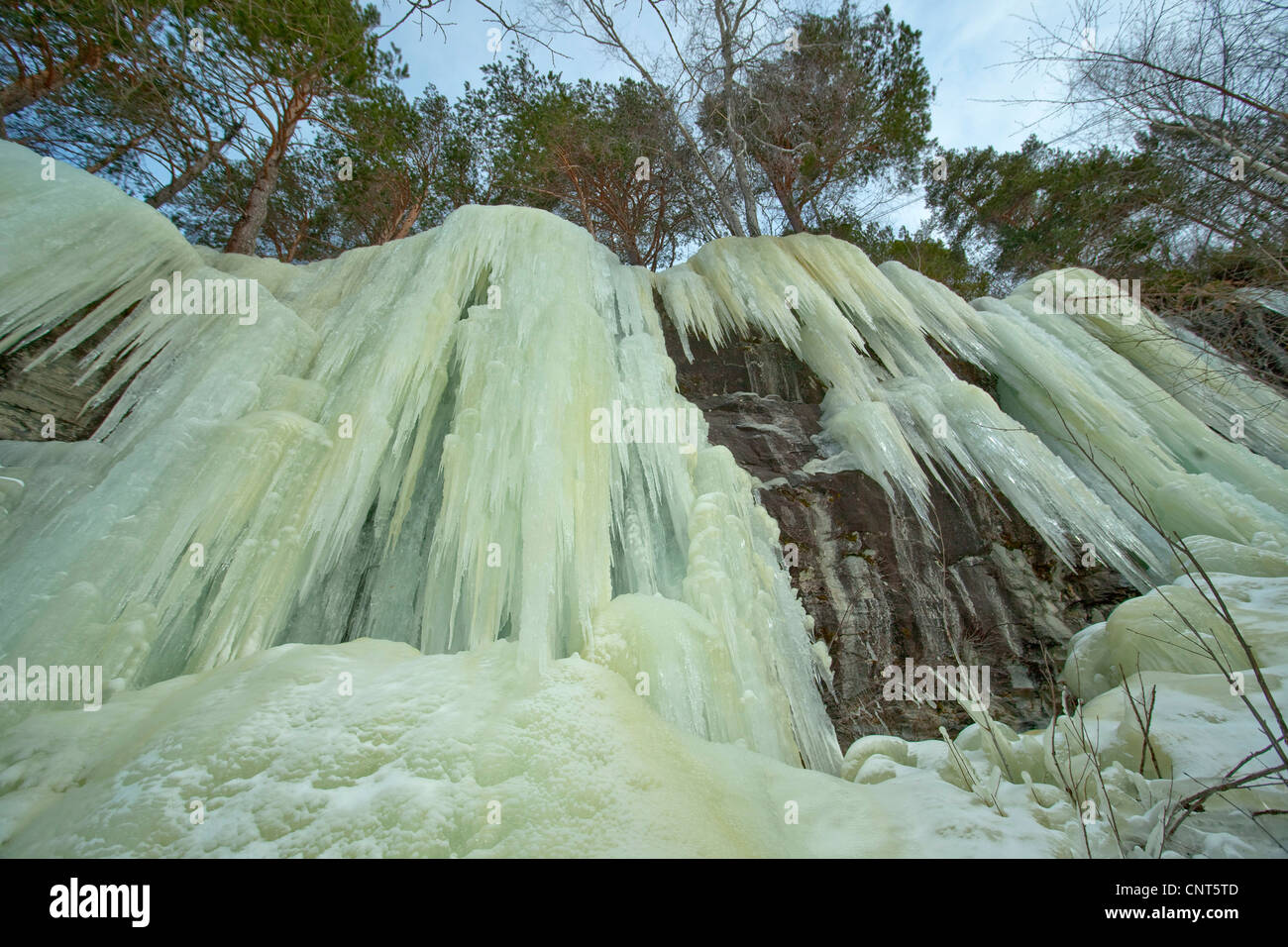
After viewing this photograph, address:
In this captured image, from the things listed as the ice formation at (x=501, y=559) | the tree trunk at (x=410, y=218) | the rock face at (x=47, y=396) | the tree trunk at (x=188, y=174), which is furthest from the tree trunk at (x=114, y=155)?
the rock face at (x=47, y=396)

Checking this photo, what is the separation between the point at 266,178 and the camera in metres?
6.75

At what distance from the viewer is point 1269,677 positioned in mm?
2314

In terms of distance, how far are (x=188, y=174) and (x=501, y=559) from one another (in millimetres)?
7995

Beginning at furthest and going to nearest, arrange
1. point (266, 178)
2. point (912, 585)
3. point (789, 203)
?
point (789, 203)
point (266, 178)
point (912, 585)

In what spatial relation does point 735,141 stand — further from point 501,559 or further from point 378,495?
point 501,559

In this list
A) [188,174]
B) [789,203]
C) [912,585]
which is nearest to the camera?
[912,585]

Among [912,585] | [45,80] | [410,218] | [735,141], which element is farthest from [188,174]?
[912,585]

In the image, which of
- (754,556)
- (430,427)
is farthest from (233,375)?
(754,556)

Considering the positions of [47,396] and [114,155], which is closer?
[47,396]

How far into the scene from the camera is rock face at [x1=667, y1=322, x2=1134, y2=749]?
350cm

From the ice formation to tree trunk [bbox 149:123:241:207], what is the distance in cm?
375

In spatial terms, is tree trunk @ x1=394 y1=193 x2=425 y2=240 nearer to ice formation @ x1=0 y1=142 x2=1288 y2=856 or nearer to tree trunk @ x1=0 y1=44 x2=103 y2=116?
tree trunk @ x1=0 y1=44 x2=103 y2=116

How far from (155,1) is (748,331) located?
625cm

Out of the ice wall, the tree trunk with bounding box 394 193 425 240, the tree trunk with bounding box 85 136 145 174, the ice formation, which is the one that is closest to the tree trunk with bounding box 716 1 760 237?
the ice formation
